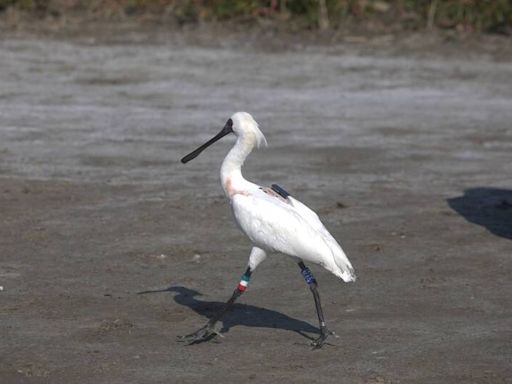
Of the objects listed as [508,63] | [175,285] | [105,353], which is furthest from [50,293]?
[508,63]

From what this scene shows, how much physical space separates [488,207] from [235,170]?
4.87 meters

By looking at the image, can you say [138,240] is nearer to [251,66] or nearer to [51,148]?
[51,148]

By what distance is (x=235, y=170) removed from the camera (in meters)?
9.04

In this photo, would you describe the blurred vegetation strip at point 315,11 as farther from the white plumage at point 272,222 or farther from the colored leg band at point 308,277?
the colored leg band at point 308,277

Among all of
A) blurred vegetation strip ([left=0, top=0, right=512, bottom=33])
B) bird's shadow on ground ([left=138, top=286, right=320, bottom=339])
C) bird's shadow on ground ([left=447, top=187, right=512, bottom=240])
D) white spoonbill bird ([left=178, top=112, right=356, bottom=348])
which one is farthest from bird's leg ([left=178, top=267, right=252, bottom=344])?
blurred vegetation strip ([left=0, top=0, right=512, bottom=33])

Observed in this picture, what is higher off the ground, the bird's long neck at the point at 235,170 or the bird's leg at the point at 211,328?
the bird's long neck at the point at 235,170

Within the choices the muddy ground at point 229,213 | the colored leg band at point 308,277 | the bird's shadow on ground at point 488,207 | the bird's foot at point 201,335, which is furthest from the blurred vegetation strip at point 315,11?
the bird's foot at point 201,335

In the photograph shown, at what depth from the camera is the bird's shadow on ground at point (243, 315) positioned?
930 cm

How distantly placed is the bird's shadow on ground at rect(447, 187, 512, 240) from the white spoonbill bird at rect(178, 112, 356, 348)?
3699 millimetres

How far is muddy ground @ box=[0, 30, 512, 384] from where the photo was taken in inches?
341

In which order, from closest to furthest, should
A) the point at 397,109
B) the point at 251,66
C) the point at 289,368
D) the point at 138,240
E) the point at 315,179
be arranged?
the point at 289,368
the point at 138,240
the point at 315,179
the point at 397,109
the point at 251,66

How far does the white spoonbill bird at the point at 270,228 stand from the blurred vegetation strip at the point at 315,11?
15.3 meters

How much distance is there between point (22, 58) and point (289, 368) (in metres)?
14.2

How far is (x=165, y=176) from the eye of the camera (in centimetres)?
1459
